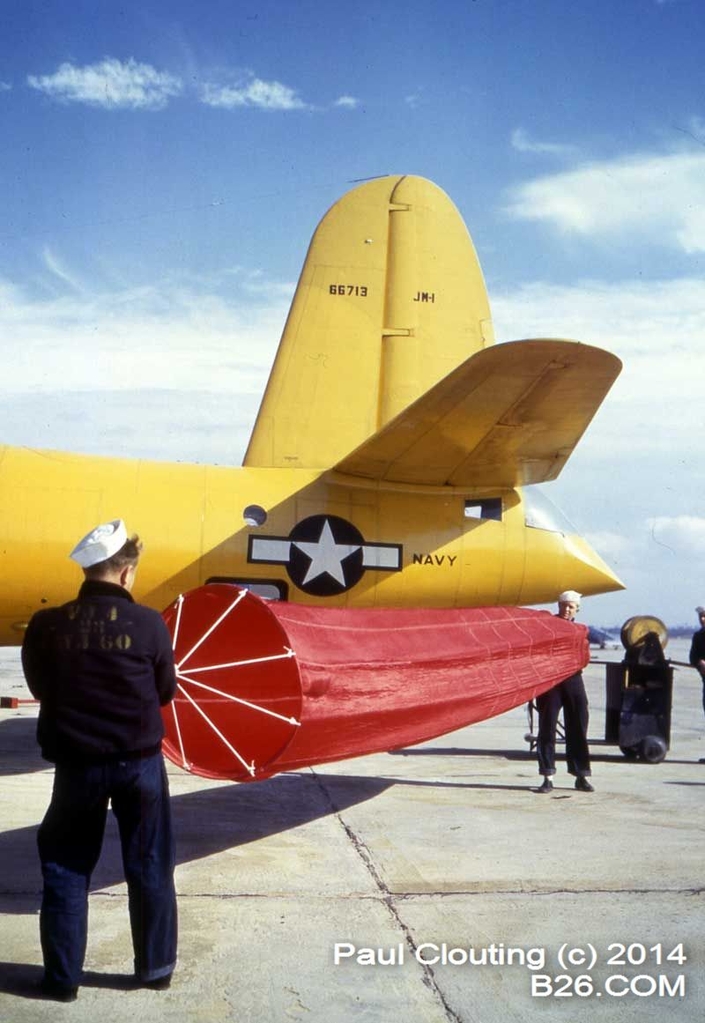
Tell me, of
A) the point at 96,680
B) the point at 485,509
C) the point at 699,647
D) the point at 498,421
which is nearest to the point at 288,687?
the point at 96,680

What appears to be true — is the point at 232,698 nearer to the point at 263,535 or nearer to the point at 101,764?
the point at 101,764

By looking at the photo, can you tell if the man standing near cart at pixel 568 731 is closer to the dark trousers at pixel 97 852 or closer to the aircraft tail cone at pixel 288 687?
the aircraft tail cone at pixel 288 687

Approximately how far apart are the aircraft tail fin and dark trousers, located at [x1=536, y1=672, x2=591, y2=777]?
396cm

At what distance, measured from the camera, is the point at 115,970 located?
424 centimetres

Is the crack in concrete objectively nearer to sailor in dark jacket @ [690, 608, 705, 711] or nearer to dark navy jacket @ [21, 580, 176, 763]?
dark navy jacket @ [21, 580, 176, 763]

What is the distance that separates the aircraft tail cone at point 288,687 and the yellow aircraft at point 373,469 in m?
2.28

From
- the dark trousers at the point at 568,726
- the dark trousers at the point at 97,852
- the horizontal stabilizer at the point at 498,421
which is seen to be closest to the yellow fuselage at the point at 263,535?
the horizontal stabilizer at the point at 498,421

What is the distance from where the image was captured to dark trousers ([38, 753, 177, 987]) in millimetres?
3955

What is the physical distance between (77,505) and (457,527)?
161 inches

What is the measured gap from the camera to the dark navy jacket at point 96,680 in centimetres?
401

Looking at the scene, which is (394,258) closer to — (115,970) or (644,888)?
(644,888)

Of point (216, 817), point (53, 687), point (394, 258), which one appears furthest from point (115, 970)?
point (394, 258)

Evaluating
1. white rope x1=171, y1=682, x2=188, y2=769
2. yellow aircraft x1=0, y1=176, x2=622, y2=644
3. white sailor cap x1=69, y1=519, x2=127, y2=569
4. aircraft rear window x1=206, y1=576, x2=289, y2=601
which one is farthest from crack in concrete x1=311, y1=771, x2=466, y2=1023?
yellow aircraft x1=0, y1=176, x2=622, y2=644

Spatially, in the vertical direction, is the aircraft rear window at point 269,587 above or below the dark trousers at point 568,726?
above
